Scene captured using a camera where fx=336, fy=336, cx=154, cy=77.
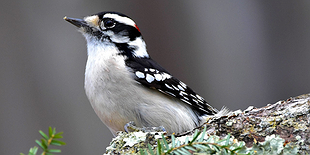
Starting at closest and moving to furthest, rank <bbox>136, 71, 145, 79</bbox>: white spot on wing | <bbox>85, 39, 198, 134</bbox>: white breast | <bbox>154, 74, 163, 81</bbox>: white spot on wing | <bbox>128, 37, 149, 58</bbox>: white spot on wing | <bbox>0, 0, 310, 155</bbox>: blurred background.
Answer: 1. <bbox>85, 39, 198, 134</bbox>: white breast
2. <bbox>136, 71, 145, 79</bbox>: white spot on wing
3. <bbox>154, 74, 163, 81</bbox>: white spot on wing
4. <bbox>128, 37, 149, 58</bbox>: white spot on wing
5. <bbox>0, 0, 310, 155</bbox>: blurred background

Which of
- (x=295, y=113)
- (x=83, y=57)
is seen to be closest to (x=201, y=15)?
(x=83, y=57)

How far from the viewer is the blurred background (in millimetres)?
6344

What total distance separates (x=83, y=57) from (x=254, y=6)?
345 centimetres

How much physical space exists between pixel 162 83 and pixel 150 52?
314cm

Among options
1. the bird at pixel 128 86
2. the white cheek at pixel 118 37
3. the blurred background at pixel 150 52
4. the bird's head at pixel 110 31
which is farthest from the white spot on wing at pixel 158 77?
the blurred background at pixel 150 52

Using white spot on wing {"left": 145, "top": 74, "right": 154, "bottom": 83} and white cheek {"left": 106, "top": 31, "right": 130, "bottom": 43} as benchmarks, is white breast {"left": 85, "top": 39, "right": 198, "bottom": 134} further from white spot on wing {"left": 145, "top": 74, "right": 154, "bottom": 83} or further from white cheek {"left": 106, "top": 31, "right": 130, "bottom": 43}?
white cheek {"left": 106, "top": 31, "right": 130, "bottom": 43}

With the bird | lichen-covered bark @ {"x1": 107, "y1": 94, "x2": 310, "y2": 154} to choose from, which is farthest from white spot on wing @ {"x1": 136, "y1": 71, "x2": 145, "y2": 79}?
lichen-covered bark @ {"x1": 107, "y1": 94, "x2": 310, "y2": 154}

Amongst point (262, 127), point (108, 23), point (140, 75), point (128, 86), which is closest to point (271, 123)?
point (262, 127)

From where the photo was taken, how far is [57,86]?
255 inches

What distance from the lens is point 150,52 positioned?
21.0 ft

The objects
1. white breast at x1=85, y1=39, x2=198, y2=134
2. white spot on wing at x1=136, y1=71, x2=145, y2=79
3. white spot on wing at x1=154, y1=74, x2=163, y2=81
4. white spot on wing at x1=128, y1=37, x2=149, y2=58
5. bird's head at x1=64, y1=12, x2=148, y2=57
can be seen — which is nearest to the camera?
white breast at x1=85, y1=39, x2=198, y2=134

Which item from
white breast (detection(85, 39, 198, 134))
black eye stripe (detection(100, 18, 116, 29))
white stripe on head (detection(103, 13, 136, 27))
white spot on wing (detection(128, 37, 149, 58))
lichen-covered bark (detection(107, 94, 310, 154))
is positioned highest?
white stripe on head (detection(103, 13, 136, 27))

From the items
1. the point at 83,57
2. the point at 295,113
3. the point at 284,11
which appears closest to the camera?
the point at 295,113

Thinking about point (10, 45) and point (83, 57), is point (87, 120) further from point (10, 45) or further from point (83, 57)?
point (10, 45)
